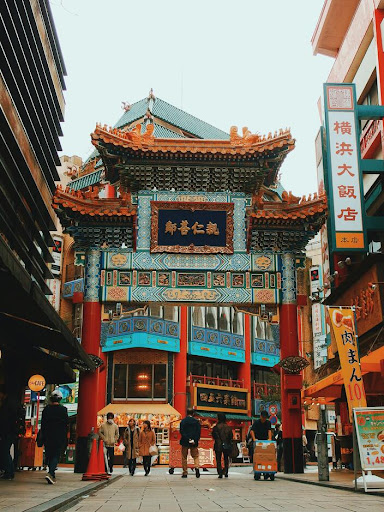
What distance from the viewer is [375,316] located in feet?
57.3

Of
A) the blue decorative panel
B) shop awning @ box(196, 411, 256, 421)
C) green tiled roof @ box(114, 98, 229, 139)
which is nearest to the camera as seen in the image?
shop awning @ box(196, 411, 256, 421)

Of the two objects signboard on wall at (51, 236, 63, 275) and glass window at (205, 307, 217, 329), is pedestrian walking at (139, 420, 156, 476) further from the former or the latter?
signboard on wall at (51, 236, 63, 275)

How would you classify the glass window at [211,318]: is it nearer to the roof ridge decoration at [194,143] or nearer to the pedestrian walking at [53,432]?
the roof ridge decoration at [194,143]

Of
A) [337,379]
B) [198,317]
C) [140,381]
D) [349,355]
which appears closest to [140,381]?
[140,381]

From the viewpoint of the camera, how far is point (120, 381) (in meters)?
39.7

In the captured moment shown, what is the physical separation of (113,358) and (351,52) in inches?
948

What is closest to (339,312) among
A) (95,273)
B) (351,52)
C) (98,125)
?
(95,273)

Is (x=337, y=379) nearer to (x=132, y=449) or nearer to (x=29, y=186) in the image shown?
(x=132, y=449)

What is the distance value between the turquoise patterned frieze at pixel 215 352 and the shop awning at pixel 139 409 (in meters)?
4.49

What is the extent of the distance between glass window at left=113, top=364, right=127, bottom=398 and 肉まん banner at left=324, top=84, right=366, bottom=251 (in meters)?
23.7

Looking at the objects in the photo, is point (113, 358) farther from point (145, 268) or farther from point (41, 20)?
point (41, 20)

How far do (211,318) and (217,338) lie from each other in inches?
62.3

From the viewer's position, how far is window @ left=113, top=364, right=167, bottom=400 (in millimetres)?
39312

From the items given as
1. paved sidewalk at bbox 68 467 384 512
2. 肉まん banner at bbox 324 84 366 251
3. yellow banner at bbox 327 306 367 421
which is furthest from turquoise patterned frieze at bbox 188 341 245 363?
paved sidewalk at bbox 68 467 384 512
